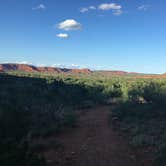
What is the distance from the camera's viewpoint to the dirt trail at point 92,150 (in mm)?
11547

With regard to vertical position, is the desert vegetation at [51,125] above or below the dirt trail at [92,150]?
above

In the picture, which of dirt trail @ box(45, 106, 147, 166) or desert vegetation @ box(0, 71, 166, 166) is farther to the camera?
dirt trail @ box(45, 106, 147, 166)

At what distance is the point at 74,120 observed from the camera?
20516 millimetres

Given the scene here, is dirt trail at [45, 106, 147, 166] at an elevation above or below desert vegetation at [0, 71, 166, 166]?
below

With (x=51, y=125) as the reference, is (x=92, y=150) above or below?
below

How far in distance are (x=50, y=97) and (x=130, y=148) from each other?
64.1ft

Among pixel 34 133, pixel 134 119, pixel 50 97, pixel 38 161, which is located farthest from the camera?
pixel 50 97

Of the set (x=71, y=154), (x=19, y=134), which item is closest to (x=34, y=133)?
(x=19, y=134)

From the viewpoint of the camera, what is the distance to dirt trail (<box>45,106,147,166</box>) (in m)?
11.5

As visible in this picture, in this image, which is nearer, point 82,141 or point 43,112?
point 82,141

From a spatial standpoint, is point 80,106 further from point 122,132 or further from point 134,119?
point 122,132

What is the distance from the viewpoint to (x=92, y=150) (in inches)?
522

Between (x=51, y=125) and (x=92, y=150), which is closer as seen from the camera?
(x=92, y=150)

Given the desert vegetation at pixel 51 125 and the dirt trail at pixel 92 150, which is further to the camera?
the dirt trail at pixel 92 150
